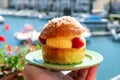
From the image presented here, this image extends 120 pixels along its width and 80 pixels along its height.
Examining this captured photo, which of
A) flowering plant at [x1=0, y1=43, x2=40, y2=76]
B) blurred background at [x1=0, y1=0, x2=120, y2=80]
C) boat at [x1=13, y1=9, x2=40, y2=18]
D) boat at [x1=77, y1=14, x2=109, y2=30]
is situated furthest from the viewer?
boat at [x1=13, y1=9, x2=40, y2=18]

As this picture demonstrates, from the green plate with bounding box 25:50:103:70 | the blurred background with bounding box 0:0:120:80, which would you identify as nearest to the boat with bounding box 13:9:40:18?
the blurred background with bounding box 0:0:120:80

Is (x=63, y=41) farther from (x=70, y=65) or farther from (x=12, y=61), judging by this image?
(x=12, y=61)

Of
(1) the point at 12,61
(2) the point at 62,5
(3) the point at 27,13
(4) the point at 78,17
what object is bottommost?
(3) the point at 27,13

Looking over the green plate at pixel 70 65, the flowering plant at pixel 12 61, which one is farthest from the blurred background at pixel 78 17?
the green plate at pixel 70 65

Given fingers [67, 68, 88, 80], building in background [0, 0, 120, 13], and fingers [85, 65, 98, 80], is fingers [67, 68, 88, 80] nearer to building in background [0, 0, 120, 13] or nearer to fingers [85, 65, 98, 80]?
fingers [85, 65, 98, 80]

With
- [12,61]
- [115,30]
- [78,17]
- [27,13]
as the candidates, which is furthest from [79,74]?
[27,13]

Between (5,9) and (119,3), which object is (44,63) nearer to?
(119,3)
